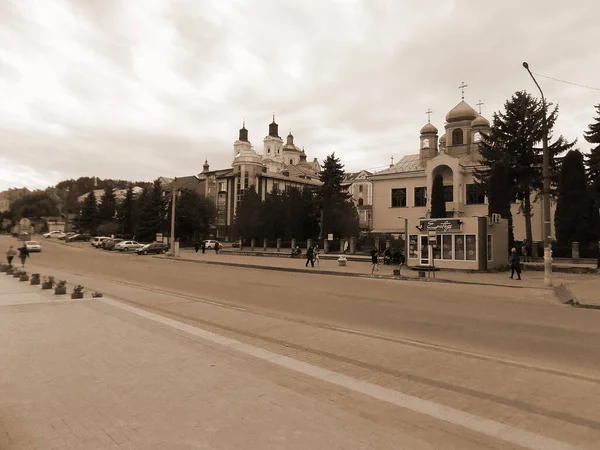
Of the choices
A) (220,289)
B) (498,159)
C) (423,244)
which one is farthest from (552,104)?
(220,289)

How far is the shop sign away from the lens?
27.0 meters

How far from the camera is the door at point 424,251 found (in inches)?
1113

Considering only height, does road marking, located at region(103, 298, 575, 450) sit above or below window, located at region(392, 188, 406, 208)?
below

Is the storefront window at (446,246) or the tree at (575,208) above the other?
the tree at (575,208)

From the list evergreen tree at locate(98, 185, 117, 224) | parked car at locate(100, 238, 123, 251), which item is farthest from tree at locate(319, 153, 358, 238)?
evergreen tree at locate(98, 185, 117, 224)

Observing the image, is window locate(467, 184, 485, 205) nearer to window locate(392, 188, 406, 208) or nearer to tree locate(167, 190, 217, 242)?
window locate(392, 188, 406, 208)

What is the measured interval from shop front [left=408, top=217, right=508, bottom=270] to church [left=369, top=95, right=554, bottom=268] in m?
22.2

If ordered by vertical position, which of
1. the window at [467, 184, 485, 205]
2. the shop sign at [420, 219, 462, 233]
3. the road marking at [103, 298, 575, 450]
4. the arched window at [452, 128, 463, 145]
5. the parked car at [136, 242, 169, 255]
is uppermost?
the arched window at [452, 128, 463, 145]

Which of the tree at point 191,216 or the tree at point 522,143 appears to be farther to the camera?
the tree at point 191,216

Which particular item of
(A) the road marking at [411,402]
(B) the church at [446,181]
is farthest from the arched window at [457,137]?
(A) the road marking at [411,402]

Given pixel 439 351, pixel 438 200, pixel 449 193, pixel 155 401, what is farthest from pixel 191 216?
pixel 155 401

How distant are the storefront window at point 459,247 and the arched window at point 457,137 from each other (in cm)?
3642

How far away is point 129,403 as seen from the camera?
4570mm

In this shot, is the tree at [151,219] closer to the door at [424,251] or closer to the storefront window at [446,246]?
the door at [424,251]
